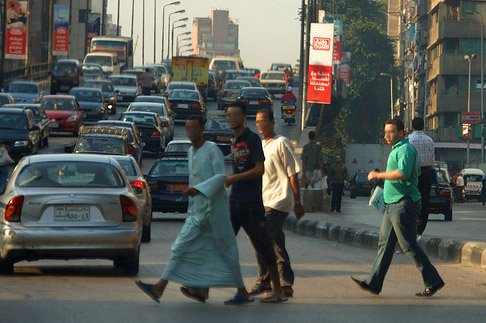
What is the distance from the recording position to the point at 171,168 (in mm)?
25094

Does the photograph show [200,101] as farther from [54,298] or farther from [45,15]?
[45,15]

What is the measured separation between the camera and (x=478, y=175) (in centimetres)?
6631

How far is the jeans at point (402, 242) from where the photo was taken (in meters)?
11.3

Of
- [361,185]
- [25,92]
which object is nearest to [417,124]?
[25,92]

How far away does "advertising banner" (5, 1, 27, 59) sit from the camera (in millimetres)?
71375

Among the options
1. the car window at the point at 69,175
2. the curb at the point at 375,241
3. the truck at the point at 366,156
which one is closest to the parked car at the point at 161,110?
the curb at the point at 375,241

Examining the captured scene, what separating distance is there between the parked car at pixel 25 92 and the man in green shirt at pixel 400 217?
45.3m

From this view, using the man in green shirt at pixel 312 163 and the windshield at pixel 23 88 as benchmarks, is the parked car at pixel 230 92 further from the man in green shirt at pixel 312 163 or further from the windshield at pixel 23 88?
the man in green shirt at pixel 312 163

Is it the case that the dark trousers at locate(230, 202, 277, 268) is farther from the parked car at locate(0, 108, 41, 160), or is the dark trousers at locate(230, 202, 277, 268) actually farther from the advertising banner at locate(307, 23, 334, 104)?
the advertising banner at locate(307, 23, 334, 104)

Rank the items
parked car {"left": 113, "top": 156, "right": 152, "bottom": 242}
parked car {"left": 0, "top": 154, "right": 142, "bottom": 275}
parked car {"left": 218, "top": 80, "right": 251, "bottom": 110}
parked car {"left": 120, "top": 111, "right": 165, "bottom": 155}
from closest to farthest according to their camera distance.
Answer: parked car {"left": 0, "top": 154, "right": 142, "bottom": 275}
parked car {"left": 113, "top": 156, "right": 152, "bottom": 242}
parked car {"left": 120, "top": 111, "right": 165, "bottom": 155}
parked car {"left": 218, "top": 80, "right": 251, "bottom": 110}

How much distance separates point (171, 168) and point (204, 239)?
48.9ft

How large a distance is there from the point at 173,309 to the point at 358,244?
9208 mm

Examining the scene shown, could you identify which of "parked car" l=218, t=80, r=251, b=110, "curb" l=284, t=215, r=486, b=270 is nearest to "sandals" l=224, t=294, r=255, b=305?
"curb" l=284, t=215, r=486, b=270

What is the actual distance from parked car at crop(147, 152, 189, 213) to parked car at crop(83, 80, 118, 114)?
35.8 m
